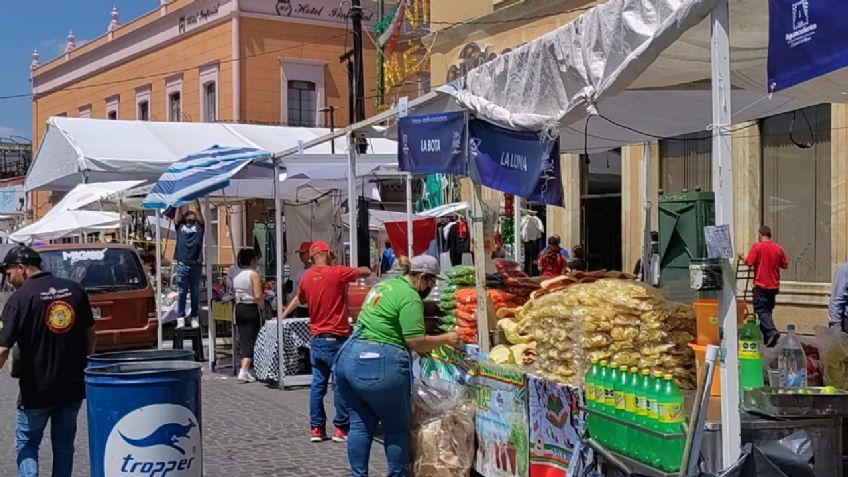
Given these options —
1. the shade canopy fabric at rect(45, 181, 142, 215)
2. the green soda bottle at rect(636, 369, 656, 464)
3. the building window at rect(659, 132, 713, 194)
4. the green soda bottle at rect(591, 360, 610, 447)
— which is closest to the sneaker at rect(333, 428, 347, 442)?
the green soda bottle at rect(591, 360, 610, 447)

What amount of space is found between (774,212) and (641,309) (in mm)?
10739

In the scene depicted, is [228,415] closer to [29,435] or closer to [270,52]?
[29,435]

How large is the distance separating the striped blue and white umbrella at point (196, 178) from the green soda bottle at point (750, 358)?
7809 mm

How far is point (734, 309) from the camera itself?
4559 millimetres

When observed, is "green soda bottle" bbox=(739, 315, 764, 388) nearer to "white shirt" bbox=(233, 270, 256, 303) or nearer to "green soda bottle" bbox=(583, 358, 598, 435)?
"green soda bottle" bbox=(583, 358, 598, 435)

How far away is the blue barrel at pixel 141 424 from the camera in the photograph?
16.6ft

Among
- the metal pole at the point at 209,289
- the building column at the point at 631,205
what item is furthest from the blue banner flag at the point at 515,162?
the building column at the point at 631,205

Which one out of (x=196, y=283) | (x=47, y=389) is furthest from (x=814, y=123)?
(x=47, y=389)

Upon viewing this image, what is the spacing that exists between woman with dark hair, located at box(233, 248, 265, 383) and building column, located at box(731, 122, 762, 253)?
25.9ft

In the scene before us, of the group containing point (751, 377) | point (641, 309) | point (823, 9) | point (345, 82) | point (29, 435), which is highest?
point (345, 82)

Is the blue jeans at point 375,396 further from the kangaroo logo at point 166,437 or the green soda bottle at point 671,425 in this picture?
the green soda bottle at point 671,425

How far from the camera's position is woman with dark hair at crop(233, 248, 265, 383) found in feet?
39.4

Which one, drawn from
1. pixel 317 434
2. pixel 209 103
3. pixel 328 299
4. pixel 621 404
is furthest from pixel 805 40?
pixel 209 103

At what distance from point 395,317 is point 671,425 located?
2.11m
